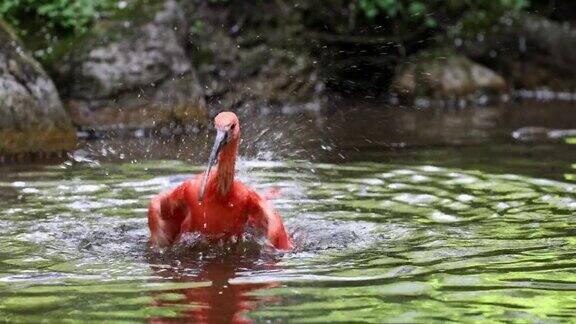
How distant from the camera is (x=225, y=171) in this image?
6.40 meters

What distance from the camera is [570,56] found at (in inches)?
673

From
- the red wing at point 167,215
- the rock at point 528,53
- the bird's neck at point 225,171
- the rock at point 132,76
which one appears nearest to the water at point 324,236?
the red wing at point 167,215

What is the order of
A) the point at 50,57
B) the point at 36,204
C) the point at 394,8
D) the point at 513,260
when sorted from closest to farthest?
the point at 513,260, the point at 36,204, the point at 50,57, the point at 394,8

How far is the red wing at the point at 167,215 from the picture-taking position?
6.41 m

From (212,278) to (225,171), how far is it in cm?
86

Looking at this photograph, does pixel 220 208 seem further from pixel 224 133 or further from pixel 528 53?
pixel 528 53

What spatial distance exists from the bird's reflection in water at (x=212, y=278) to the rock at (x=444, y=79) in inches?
381

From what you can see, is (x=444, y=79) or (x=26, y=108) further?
(x=444, y=79)

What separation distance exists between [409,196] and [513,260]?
2424 millimetres

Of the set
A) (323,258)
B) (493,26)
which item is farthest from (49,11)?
(323,258)

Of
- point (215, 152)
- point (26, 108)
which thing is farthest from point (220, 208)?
point (26, 108)

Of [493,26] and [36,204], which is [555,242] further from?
[493,26]

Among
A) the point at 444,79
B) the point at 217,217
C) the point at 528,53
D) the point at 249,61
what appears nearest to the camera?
the point at 217,217

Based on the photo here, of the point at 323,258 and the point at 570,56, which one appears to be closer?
the point at 323,258
